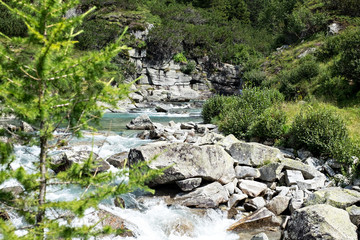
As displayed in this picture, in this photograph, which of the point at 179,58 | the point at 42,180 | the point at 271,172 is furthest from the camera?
the point at 179,58

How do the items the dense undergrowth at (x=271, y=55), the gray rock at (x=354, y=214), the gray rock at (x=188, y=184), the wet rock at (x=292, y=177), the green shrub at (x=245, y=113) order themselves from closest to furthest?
the gray rock at (x=354, y=214), the gray rock at (x=188, y=184), the wet rock at (x=292, y=177), the dense undergrowth at (x=271, y=55), the green shrub at (x=245, y=113)

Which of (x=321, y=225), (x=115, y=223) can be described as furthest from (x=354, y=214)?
(x=115, y=223)

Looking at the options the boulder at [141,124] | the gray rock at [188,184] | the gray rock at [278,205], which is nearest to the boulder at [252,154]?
the gray rock at [278,205]

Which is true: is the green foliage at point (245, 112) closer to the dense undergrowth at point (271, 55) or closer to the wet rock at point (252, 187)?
the dense undergrowth at point (271, 55)

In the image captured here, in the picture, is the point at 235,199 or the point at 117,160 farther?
the point at 117,160

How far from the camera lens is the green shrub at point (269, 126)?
1078 centimetres

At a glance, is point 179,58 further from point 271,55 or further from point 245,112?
point 245,112

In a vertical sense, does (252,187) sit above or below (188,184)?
below

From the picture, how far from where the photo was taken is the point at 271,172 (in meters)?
8.41

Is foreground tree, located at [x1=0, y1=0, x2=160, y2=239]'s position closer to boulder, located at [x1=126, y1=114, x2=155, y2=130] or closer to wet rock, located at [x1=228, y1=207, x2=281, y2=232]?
wet rock, located at [x1=228, y1=207, x2=281, y2=232]

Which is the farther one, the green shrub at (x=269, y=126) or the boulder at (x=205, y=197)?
the green shrub at (x=269, y=126)

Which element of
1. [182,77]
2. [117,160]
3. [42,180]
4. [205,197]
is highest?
[42,180]

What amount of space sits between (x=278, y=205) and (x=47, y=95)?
6.30 meters

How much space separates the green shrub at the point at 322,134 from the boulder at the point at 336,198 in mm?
2292
